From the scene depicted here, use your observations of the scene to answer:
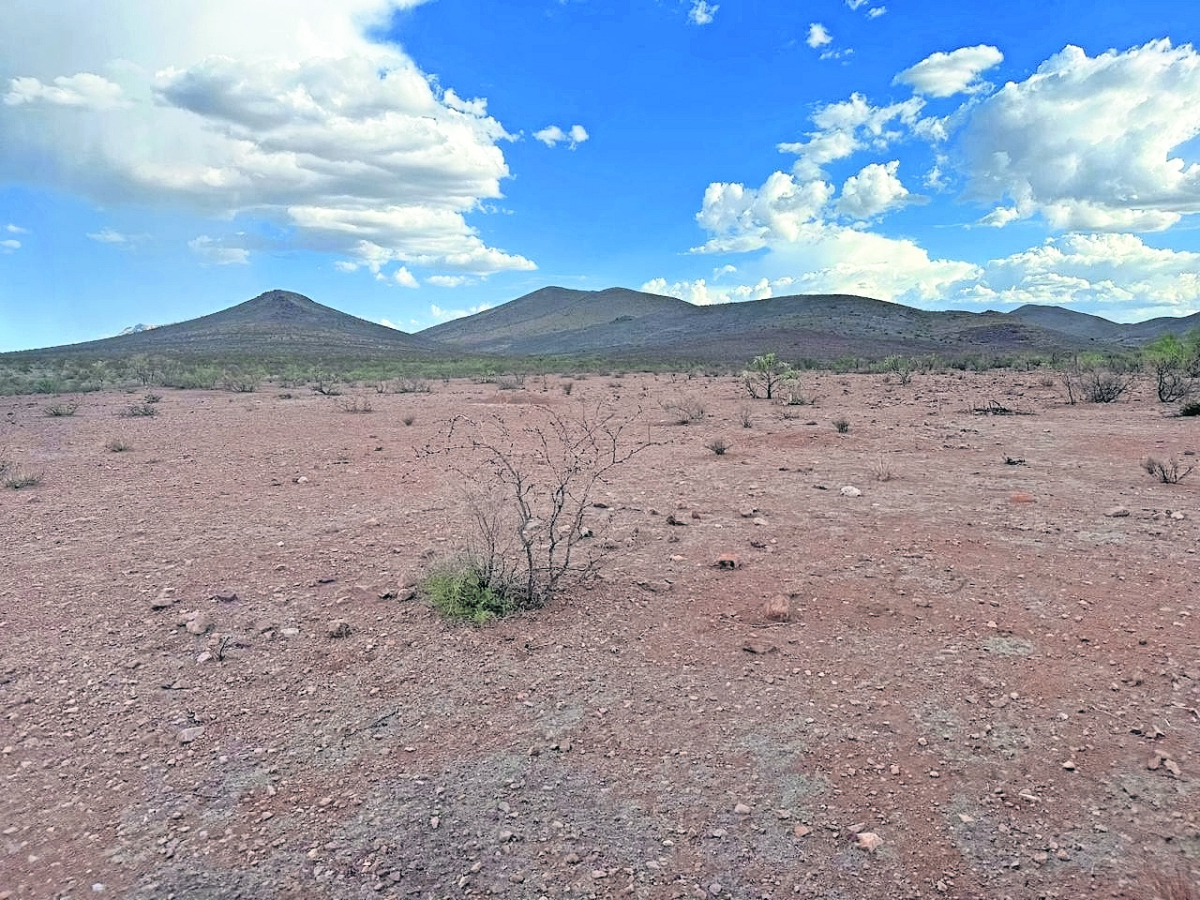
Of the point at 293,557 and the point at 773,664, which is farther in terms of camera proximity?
the point at 293,557

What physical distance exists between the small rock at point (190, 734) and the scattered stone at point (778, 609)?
3364 mm

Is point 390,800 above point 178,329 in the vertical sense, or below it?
below

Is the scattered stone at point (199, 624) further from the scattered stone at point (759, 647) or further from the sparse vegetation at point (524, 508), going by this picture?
the scattered stone at point (759, 647)

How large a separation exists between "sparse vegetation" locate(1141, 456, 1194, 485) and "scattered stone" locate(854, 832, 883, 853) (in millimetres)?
7258

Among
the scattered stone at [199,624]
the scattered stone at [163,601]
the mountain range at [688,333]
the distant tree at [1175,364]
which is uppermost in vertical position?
the mountain range at [688,333]

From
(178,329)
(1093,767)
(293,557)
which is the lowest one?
(1093,767)

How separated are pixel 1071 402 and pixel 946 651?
48.6 ft

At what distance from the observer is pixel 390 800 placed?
3.23 metres

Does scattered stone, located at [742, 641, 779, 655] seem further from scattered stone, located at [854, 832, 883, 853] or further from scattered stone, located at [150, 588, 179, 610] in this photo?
scattered stone, located at [150, 588, 179, 610]

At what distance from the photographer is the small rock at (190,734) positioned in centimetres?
368

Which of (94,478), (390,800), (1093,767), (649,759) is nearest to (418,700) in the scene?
(390,800)

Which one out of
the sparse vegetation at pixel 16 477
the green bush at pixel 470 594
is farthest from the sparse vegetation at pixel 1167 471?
the sparse vegetation at pixel 16 477

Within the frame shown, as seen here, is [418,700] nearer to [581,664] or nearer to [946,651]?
[581,664]

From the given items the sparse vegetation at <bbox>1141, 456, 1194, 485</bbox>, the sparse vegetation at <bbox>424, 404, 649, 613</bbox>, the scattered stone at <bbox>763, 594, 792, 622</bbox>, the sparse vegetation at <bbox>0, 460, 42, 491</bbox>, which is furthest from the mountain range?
the scattered stone at <bbox>763, 594, 792, 622</bbox>
